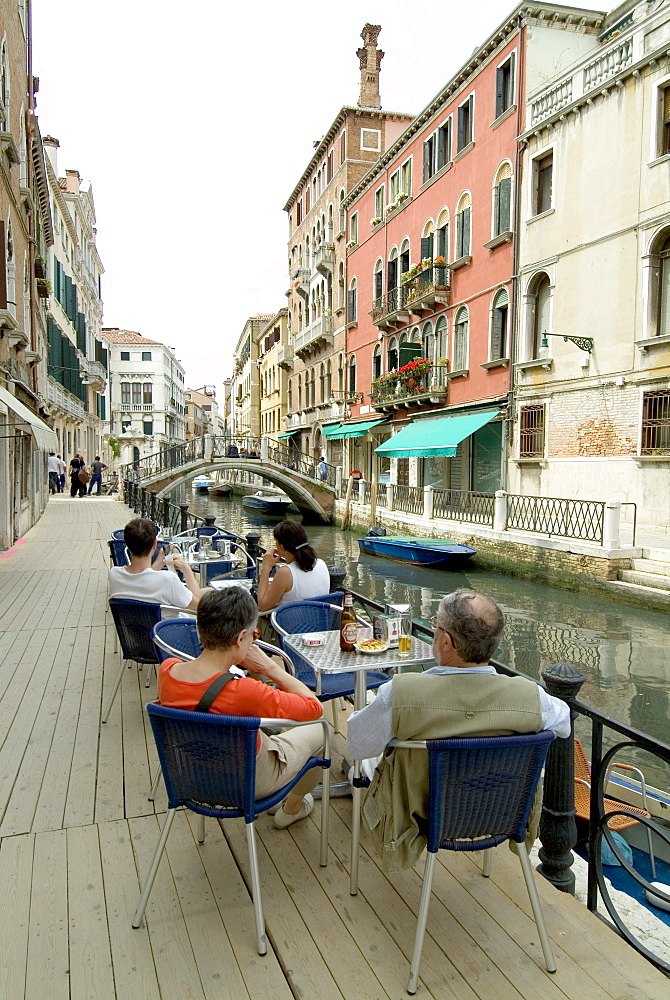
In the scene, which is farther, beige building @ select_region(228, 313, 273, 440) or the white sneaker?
beige building @ select_region(228, 313, 273, 440)

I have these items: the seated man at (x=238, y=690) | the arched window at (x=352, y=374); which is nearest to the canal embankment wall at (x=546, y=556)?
the seated man at (x=238, y=690)

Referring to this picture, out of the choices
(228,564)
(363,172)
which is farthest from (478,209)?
(228,564)

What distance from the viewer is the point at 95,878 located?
97.7 inches

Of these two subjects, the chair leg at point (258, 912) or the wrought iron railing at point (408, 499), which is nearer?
the chair leg at point (258, 912)

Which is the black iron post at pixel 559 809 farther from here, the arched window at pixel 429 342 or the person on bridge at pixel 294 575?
the arched window at pixel 429 342

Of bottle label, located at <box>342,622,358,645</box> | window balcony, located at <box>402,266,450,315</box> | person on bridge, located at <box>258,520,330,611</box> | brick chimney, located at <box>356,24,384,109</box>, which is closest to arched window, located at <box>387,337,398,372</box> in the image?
window balcony, located at <box>402,266,450,315</box>

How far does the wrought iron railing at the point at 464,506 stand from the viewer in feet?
55.9

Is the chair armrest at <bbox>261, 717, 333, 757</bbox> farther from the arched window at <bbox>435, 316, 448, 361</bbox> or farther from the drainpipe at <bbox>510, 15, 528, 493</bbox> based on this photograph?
the arched window at <bbox>435, 316, 448, 361</bbox>

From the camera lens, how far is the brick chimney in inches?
1253

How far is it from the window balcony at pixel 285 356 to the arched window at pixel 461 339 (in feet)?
71.2

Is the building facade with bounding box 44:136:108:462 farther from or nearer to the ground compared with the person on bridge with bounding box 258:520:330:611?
farther from the ground

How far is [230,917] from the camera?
229 centimetres

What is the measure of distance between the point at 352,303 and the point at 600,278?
55.5 ft

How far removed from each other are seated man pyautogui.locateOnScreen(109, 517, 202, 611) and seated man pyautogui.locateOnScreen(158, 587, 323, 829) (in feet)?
5.69
